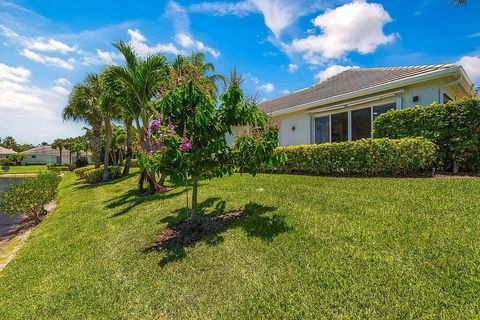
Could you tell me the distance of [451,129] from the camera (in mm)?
7840

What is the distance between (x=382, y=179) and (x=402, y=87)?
4588 millimetres

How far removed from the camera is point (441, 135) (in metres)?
7.92

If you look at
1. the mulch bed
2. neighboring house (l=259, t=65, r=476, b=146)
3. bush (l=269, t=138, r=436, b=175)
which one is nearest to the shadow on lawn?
→ the mulch bed

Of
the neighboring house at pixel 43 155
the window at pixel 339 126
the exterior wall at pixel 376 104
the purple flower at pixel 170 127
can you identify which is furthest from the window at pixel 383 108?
the neighboring house at pixel 43 155

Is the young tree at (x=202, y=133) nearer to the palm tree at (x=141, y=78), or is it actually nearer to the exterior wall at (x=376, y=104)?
the exterior wall at (x=376, y=104)

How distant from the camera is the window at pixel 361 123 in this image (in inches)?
458

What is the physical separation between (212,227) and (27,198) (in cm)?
936

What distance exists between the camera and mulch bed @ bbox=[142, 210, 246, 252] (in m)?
5.33

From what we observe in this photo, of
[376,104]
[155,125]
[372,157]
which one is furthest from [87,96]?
[372,157]

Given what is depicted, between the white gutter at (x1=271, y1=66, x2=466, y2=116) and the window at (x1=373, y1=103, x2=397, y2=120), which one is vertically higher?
the white gutter at (x1=271, y1=66, x2=466, y2=116)

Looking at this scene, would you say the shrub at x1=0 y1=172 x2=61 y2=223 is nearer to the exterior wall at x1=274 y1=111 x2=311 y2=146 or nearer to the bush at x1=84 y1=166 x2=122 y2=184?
the bush at x1=84 y1=166 x2=122 y2=184

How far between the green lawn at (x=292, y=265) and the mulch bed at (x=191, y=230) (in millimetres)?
232

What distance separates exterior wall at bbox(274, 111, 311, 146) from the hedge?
568 cm

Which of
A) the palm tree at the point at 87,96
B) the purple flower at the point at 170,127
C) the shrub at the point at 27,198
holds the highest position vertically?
the palm tree at the point at 87,96
